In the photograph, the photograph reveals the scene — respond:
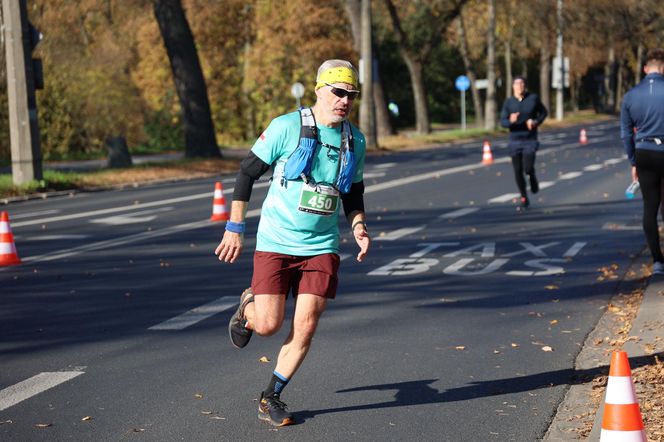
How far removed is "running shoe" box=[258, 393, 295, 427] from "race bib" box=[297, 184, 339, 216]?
950 mm

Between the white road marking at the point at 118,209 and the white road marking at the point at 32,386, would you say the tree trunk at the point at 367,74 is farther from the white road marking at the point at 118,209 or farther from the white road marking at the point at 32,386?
the white road marking at the point at 32,386

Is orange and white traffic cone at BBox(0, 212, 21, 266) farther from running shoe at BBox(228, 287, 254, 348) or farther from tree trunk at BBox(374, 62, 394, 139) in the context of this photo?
tree trunk at BBox(374, 62, 394, 139)

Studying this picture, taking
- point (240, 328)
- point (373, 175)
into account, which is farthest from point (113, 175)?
point (240, 328)

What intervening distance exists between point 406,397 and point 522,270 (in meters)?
5.20

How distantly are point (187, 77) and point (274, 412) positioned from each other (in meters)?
28.1

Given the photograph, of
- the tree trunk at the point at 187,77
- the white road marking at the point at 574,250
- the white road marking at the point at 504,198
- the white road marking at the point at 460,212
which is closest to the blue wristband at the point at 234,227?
the white road marking at the point at 574,250

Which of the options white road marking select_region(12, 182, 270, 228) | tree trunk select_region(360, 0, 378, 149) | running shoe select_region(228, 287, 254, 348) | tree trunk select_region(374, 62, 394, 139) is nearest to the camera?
running shoe select_region(228, 287, 254, 348)

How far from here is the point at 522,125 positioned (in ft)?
57.9

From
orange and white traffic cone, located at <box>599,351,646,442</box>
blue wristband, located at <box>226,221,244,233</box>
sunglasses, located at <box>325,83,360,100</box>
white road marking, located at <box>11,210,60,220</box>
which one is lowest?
white road marking, located at <box>11,210,60,220</box>

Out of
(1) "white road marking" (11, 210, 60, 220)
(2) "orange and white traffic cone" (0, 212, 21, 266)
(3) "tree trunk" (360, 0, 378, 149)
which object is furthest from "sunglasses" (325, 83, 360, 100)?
(3) "tree trunk" (360, 0, 378, 149)

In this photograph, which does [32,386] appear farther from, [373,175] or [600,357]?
[373,175]

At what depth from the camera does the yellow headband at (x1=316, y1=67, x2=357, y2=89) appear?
5.77 meters

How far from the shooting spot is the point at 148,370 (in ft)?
23.6

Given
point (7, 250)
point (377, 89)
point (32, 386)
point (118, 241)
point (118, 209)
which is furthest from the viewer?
point (377, 89)
